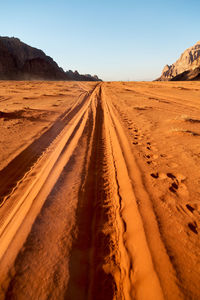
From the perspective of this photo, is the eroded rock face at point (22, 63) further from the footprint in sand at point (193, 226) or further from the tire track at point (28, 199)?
the footprint in sand at point (193, 226)

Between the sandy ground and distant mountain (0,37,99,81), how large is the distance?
6844cm

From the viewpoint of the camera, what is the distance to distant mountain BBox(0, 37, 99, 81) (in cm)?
6188

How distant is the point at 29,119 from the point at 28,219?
21.4 feet

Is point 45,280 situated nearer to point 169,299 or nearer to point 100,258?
point 100,258

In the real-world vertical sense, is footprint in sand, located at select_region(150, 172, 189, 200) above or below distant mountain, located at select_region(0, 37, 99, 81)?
below

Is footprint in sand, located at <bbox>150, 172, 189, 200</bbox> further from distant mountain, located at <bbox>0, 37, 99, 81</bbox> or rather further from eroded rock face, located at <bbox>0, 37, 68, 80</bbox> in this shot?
eroded rock face, located at <bbox>0, 37, 68, 80</bbox>

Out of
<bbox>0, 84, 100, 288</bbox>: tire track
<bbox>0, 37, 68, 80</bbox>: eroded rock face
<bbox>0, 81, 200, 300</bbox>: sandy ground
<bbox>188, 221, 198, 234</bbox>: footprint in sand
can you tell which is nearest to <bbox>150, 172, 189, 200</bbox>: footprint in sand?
<bbox>0, 81, 200, 300</bbox>: sandy ground

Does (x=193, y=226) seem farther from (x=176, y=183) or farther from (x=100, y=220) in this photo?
(x=100, y=220)

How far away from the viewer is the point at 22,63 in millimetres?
68938

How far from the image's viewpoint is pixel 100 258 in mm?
1999

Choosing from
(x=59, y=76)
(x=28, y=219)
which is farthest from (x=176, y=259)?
(x=59, y=76)

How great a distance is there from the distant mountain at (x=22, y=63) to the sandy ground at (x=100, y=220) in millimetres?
68436

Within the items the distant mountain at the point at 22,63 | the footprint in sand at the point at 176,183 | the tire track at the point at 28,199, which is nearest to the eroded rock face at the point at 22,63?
the distant mountain at the point at 22,63

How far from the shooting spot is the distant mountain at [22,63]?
61875 mm
